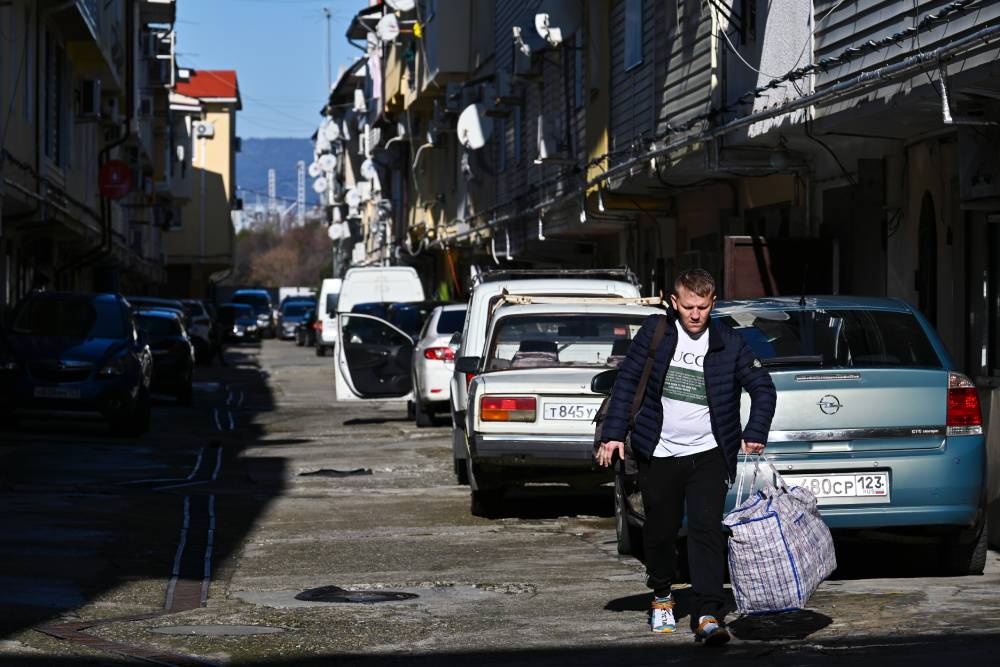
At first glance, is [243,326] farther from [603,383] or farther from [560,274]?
[603,383]

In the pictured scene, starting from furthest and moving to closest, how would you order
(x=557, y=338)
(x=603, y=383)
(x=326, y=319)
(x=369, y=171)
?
(x=369, y=171)
(x=326, y=319)
(x=557, y=338)
(x=603, y=383)

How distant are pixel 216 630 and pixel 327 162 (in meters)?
92.1

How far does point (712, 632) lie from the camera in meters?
7.54

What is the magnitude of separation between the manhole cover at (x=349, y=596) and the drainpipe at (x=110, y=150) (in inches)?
1107

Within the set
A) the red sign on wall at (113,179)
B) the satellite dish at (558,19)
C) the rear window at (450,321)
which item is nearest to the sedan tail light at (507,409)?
the rear window at (450,321)

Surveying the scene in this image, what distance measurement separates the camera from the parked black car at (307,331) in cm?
5938

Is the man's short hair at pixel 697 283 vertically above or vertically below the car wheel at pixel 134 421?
above

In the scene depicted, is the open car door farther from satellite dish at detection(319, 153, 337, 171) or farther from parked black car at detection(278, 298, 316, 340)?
satellite dish at detection(319, 153, 337, 171)

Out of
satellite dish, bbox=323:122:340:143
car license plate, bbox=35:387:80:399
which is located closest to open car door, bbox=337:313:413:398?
car license plate, bbox=35:387:80:399

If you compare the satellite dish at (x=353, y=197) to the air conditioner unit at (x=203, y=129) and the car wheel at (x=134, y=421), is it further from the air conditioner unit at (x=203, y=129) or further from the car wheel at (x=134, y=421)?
the car wheel at (x=134, y=421)

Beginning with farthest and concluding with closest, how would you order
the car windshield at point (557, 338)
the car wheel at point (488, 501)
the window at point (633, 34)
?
1. the window at point (633, 34)
2. the car windshield at point (557, 338)
3. the car wheel at point (488, 501)

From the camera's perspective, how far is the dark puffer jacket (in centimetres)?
780

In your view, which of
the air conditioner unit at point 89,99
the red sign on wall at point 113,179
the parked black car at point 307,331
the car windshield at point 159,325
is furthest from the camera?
the parked black car at point 307,331

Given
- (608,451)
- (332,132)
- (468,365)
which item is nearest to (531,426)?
(468,365)
